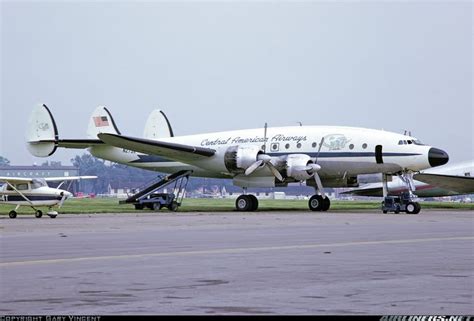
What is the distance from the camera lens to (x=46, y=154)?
192 ft

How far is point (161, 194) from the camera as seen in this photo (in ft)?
183

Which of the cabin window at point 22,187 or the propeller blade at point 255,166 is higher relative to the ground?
the propeller blade at point 255,166

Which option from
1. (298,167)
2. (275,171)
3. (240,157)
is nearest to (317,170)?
(298,167)

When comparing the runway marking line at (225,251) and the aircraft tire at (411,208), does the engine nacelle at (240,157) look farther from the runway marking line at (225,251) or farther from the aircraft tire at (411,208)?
the runway marking line at (225,251)

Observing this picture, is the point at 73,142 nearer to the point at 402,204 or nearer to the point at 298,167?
the point at 298,167

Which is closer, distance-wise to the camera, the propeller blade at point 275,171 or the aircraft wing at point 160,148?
the aircraft wing at point 160,148

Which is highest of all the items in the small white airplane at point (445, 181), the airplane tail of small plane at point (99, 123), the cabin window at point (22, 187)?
the airplane tail of small plane at point (99, 123)

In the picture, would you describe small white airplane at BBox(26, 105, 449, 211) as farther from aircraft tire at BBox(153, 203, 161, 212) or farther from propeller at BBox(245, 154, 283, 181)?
aircraft tire at BBox(153, 203, 161, 212)

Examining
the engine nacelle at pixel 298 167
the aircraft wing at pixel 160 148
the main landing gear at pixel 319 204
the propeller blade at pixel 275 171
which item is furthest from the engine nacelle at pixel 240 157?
the main landing gear at pixel 319 204

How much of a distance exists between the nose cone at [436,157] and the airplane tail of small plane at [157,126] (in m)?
19.4

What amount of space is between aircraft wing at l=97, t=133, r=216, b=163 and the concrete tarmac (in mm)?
24472

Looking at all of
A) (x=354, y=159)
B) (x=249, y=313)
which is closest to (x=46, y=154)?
(x=354, y=159)

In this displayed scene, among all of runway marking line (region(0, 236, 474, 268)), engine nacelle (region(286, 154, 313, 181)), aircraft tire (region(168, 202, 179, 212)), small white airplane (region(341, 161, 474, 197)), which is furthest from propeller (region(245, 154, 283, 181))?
runway marking line (region(0, 236, 474, 268))

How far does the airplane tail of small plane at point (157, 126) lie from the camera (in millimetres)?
61531
